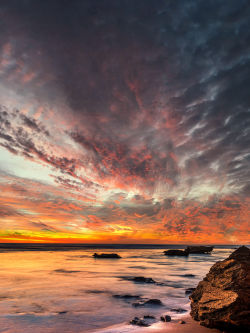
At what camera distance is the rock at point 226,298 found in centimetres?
845

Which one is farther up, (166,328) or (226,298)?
(226,298)

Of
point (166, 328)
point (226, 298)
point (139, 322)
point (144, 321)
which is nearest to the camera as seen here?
point (226, 298)

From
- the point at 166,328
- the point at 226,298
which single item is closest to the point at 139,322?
the point at 166,328

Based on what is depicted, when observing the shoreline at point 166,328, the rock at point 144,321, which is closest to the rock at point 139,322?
the rock at point 144,321

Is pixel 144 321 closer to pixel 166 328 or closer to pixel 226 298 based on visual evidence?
pixel 166 328

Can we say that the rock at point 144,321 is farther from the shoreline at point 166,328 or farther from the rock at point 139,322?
the shoreline at point 166,328

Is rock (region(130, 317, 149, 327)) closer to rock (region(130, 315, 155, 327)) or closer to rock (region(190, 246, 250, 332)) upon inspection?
rock (region(130, 315, 155, 327))

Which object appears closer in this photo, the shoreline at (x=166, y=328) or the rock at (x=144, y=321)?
the shoreline at (x=166, y=328)

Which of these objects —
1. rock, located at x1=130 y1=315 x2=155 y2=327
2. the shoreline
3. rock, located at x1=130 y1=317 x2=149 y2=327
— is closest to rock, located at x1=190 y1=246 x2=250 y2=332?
the shoreline

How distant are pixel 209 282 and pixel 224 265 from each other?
1158mm

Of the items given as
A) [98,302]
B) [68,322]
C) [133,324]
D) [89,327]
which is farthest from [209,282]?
[98,302]

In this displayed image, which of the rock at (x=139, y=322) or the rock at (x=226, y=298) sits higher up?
the rock at (x=226, y=298)

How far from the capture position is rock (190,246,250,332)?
845cm

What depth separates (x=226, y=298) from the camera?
29.8ft
